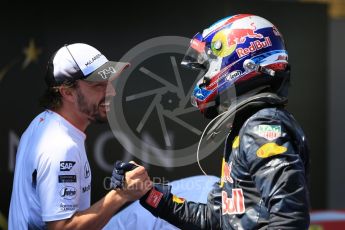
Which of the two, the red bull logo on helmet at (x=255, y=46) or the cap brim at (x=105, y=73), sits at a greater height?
the red bull logo on helmet at (x=255, y=46)

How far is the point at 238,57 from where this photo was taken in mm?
2756

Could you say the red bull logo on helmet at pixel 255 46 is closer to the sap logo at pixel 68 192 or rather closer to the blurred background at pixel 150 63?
the sap logo at pixel 68 192

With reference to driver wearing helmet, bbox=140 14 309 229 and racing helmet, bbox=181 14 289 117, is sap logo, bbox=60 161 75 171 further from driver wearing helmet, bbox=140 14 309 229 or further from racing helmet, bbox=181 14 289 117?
racing helmet, bbox=181 14 289 117

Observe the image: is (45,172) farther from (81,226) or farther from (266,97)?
(266,97)

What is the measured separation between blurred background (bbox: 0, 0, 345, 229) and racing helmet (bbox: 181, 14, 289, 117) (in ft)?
8.02

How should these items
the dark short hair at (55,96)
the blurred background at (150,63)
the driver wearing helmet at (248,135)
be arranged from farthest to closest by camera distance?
1. the blurred background at (150,63)
2. the dark short hair at (55,96)
3. the driver wearing helmet at (248,135)

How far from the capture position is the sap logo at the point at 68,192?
2.77 metres

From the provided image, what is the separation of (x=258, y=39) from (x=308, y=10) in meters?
3.99

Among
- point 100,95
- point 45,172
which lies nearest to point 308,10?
point 100,95

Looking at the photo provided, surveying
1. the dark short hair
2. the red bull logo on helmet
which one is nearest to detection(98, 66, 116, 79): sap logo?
the dark short hair

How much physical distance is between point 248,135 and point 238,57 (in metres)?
0.45

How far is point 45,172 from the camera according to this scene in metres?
2.77

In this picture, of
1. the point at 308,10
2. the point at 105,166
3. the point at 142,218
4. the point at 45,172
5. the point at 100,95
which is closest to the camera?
the point at 45,172

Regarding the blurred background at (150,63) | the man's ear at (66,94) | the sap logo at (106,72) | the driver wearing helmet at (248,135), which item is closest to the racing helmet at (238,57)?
the driver wearing helmet at (248,135)
